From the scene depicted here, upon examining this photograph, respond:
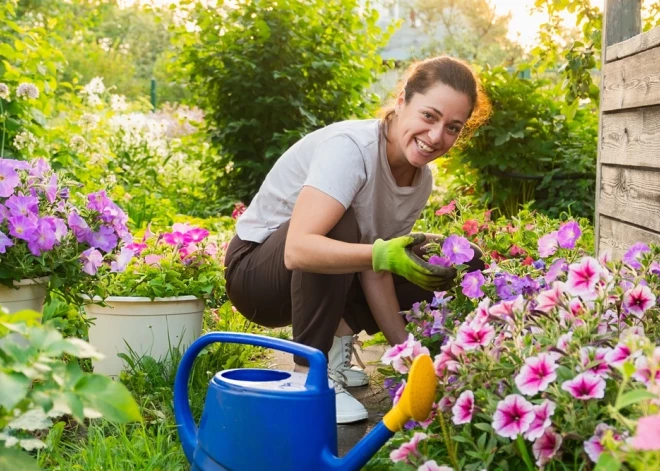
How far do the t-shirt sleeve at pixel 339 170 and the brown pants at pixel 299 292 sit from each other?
0.09 metres

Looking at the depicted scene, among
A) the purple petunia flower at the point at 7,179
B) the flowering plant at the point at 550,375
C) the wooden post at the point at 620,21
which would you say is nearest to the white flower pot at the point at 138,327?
the purple petunia flower at the point at 7,179

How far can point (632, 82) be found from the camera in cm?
254

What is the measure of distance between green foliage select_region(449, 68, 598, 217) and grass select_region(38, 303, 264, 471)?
2073 mm

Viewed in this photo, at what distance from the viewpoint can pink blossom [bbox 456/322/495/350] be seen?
1.27 metres

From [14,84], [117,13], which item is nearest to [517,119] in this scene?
[14,84]

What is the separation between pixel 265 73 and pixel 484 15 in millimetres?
16701

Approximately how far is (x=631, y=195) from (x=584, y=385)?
1.58 metres

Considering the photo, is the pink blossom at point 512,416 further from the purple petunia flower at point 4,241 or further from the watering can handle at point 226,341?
the purple petunia flower at point 4,241

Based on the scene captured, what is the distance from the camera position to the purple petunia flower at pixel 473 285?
5.61ft

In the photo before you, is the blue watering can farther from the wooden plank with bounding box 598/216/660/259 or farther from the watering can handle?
the wooden plank with bounding box 598/216/660/259

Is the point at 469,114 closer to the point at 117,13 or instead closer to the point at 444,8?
the point at 444,8

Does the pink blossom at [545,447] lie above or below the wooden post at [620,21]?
below

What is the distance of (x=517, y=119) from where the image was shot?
4336 mm

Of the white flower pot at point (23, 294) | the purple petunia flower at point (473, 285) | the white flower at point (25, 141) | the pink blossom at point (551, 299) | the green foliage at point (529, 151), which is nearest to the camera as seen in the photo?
the pink blossom at point (551, 299)
